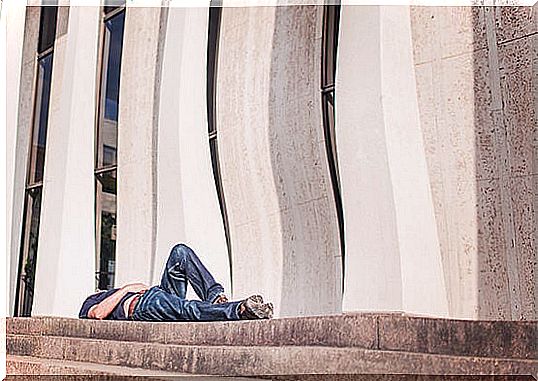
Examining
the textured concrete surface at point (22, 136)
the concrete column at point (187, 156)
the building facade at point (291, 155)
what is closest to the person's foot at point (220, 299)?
the building facade at point (291, 155)

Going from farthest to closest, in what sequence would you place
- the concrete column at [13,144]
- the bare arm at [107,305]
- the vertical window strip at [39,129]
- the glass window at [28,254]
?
the vertical window strip at [39,129] < the glass window at [28,254] < the concrete column at [13,144] < the bare arm at [107,305]

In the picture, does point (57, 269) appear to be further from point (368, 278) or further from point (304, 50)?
point (368, 278)

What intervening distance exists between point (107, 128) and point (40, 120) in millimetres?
1127

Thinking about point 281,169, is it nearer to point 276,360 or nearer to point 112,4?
point 276,360

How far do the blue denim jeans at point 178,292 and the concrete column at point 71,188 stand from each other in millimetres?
2001

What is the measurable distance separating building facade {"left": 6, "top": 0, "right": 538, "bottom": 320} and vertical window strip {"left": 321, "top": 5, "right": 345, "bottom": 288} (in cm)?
1

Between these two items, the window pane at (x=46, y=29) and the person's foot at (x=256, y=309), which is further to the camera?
the window pane at (x=46, y=29)

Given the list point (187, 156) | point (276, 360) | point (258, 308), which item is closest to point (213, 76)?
point (187, 156)

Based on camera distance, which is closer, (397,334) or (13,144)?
(397,334)

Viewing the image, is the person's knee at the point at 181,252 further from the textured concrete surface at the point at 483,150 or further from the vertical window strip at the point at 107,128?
the vertical window strip at the point at 107,128

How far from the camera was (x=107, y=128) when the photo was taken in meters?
7.59

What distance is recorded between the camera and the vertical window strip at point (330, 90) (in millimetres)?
5039

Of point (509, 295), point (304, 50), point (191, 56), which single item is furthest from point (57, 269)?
point (509, 295)

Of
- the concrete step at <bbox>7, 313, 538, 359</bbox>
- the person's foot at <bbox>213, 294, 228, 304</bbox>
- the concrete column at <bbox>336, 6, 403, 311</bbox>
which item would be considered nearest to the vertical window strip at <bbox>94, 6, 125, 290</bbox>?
the person's foot at <bbox>213, 294, 228, 304</bbox>
